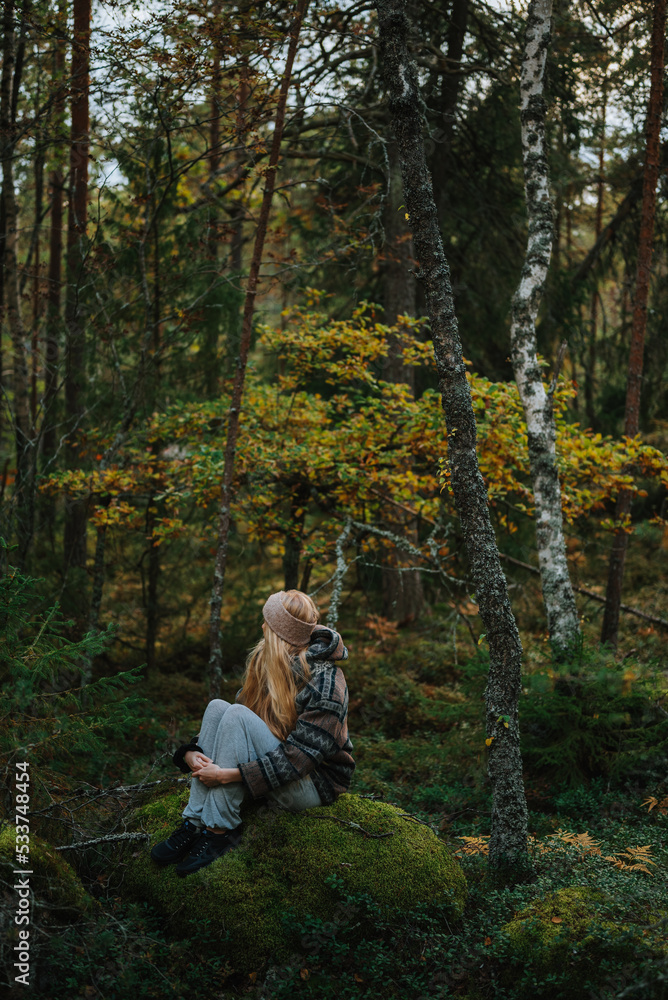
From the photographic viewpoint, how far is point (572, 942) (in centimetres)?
278

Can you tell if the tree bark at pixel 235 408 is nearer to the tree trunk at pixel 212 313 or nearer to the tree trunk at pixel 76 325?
the tree trunk at pixel 212 313

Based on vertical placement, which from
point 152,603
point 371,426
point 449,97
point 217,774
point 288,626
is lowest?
point 152,603

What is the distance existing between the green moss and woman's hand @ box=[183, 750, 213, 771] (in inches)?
27.1

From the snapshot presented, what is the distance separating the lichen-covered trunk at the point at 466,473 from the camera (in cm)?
369

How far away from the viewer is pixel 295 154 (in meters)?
8.82

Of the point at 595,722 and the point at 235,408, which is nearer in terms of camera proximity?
the point at 595,722

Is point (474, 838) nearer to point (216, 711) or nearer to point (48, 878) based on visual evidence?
point (216, 711)

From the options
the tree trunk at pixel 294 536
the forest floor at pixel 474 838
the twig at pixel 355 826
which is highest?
A: the tree trunk at pixel 294 536

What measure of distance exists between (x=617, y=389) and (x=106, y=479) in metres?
9.49

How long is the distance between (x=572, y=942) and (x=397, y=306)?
8234mm

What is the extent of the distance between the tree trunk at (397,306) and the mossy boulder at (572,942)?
621 centimetres

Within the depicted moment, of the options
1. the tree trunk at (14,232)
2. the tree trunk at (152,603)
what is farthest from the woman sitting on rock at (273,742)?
the tree trunk at (152,603)

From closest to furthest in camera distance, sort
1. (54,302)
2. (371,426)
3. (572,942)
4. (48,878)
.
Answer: (572,942) < (48,878) < (371,426) < (54,302)

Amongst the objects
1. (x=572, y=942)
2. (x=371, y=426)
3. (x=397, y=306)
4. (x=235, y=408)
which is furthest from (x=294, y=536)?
(x=572, y=942)
